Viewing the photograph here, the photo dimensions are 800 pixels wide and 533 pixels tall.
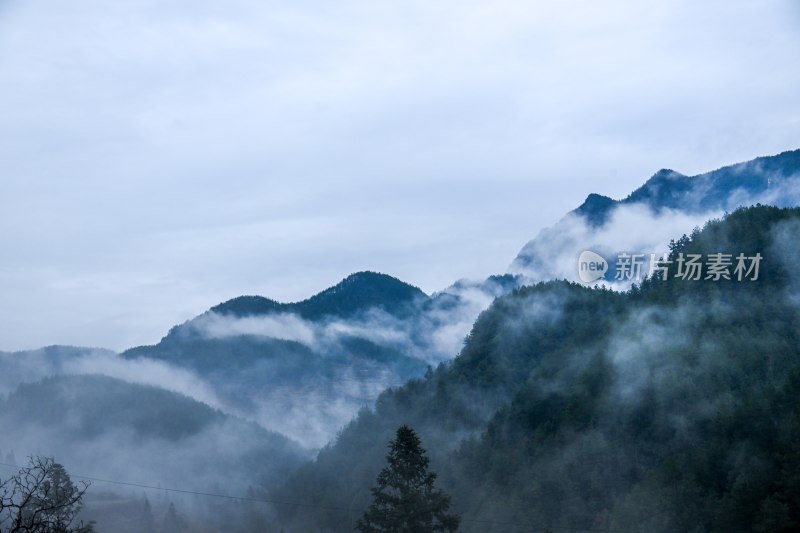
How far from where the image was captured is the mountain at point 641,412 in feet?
233

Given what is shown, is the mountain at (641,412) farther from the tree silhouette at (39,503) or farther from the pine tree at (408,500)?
the tree silhouette at (39,503)

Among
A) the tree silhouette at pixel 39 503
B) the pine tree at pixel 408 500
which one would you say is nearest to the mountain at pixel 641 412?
the pine tree at pixel 408 500

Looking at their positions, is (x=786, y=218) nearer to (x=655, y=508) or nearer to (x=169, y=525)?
(x=655, y=508)

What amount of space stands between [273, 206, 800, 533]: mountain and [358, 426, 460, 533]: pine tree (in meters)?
20.2

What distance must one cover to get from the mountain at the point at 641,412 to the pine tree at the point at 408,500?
20234 millimetres

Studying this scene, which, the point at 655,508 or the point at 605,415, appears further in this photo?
the point at 605,415

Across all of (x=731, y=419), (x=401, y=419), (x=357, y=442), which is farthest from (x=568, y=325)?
(x=731, y=419)

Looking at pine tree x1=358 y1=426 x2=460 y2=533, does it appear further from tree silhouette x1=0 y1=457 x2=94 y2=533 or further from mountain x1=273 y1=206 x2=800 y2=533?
mountain x1=273 y1=206 x2=800 y2=533

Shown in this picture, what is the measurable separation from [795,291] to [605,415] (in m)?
21.7

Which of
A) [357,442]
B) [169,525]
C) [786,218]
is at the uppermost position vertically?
[786,218]

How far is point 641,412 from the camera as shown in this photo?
9262 centimetres

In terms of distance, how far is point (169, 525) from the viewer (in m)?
185

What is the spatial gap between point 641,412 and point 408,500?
52.6m

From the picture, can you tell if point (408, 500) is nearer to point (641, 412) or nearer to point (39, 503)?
point (39, 503)
